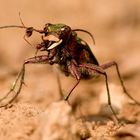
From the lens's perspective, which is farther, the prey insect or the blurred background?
the blurred background

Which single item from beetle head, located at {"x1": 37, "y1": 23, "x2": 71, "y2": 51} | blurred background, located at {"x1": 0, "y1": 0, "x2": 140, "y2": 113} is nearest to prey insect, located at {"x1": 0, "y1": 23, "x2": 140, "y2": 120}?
beetle head, located at {"x1": 37, "y1": 23, "x2": 71, "y2": 51}

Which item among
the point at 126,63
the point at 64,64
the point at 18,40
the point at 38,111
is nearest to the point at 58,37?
the point at 64,64

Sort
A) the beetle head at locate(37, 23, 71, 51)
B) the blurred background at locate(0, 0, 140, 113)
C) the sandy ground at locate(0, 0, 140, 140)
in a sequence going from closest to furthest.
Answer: the sandy ground at locate(0, 0, 140, 140), the beetle head at locate(37, 23, 71, 51), the blurred background at locate(0, 0, 140, 113)

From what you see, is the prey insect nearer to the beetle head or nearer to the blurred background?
the beetle head

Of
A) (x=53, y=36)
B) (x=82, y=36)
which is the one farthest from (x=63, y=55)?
(x=82, y=36)

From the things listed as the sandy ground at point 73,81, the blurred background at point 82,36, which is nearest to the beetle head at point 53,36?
the sandy ground at point 73,81

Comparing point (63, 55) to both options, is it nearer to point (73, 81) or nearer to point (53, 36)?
point (53, 36)

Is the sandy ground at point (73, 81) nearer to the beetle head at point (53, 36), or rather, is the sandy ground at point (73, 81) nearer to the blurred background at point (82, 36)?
the blurred background at point (82, 36)

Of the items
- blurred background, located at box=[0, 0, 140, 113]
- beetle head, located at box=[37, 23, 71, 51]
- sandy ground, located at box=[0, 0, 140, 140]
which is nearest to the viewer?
sandy ground, located at box=[0, 0, 140, 140]
